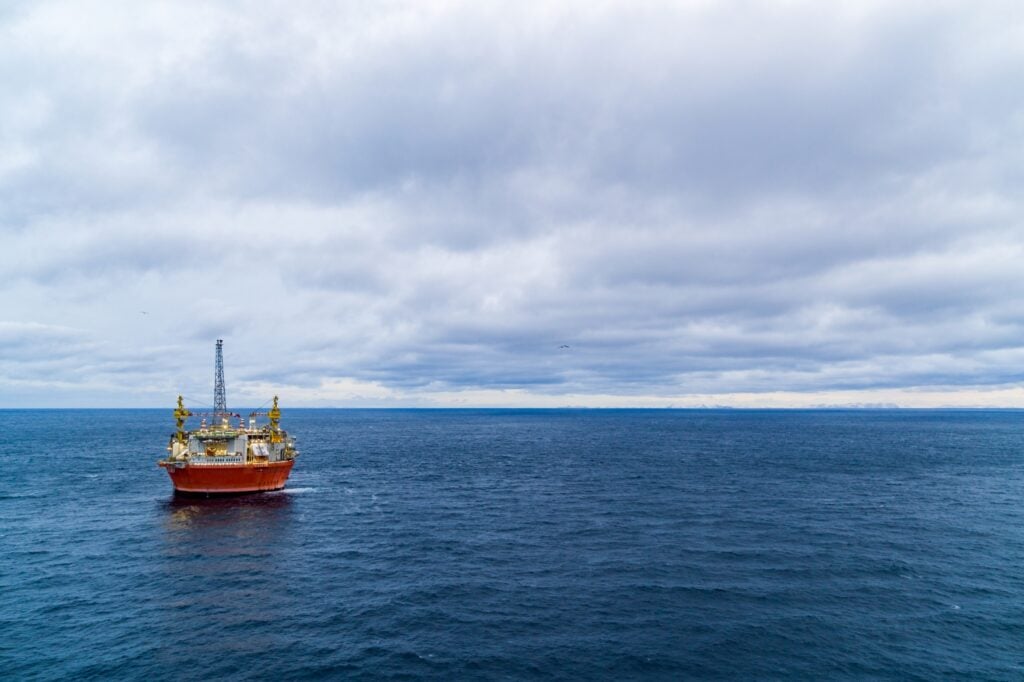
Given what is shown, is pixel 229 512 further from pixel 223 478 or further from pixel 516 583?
pixel 516 583

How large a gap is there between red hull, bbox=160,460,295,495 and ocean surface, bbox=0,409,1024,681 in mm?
4226

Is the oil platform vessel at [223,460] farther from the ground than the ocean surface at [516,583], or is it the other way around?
the oil platform vessel at [223,460]

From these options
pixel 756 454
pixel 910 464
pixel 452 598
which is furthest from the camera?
pixel 756 454

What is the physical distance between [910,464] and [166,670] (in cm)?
18429

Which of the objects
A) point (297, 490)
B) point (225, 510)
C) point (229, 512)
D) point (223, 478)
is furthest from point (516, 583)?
point (223, 478)

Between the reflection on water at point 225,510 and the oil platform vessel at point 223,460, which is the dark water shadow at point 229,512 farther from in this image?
the oil platform vessel at point 223,460

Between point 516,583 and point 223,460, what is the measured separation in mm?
76227

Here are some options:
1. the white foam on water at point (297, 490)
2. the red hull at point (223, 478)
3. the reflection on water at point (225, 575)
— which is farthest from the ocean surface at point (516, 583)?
the red hull at point (223, 478)

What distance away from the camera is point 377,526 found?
87062mm

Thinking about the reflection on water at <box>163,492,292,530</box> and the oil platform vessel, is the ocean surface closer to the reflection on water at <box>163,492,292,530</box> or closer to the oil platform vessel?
the reflection on water at <box>163,492,292,530</box>

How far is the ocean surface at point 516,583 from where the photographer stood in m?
44.7

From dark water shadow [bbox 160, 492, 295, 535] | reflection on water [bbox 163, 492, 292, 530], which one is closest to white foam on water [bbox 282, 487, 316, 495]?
dark water shadow [bbox 160, 492, 295, 535]

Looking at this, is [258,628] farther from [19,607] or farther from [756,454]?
[756,454]

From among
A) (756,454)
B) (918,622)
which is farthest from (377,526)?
(756,454)
